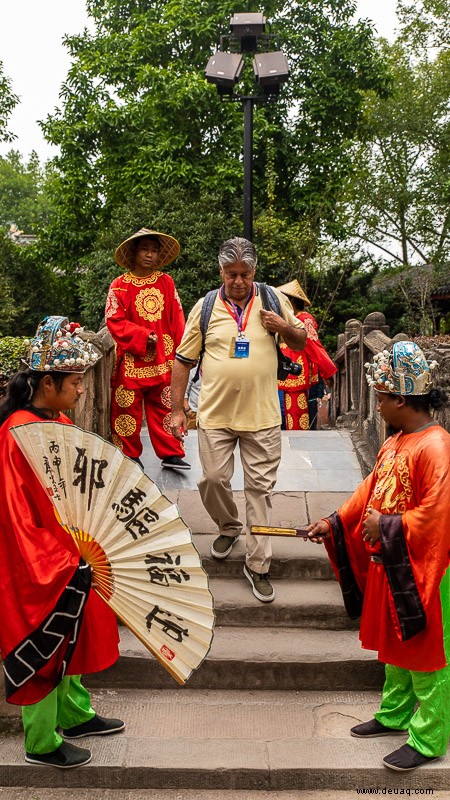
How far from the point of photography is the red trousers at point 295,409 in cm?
804

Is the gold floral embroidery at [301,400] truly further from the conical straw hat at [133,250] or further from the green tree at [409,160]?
the green tree at [409,160]

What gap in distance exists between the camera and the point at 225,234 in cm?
1359

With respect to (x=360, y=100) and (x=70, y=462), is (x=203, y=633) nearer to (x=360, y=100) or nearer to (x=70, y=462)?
(x=70, y=462)

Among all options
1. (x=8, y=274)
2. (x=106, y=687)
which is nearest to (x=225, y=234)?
(x=8, y=274)

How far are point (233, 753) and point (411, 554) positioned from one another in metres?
1.17

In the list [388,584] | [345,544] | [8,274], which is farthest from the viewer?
[8,274]

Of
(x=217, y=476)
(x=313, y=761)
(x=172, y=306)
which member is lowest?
(x=313, y=761)

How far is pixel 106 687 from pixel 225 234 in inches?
412

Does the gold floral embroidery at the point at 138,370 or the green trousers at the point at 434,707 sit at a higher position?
the gold floral embroidery at the point at 138,370

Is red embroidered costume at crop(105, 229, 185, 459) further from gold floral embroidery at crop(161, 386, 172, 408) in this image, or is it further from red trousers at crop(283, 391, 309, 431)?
red trousers at crop(283, 391, 309, 431)

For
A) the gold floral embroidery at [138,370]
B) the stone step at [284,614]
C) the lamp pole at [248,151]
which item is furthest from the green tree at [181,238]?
the stone step at [284,614]

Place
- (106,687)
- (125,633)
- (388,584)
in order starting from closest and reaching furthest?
(388,584)
(106,687)
(125,633)

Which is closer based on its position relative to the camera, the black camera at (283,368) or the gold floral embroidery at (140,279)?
the black camera at (283,368)

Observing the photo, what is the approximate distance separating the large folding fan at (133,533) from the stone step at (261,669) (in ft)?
3.52
